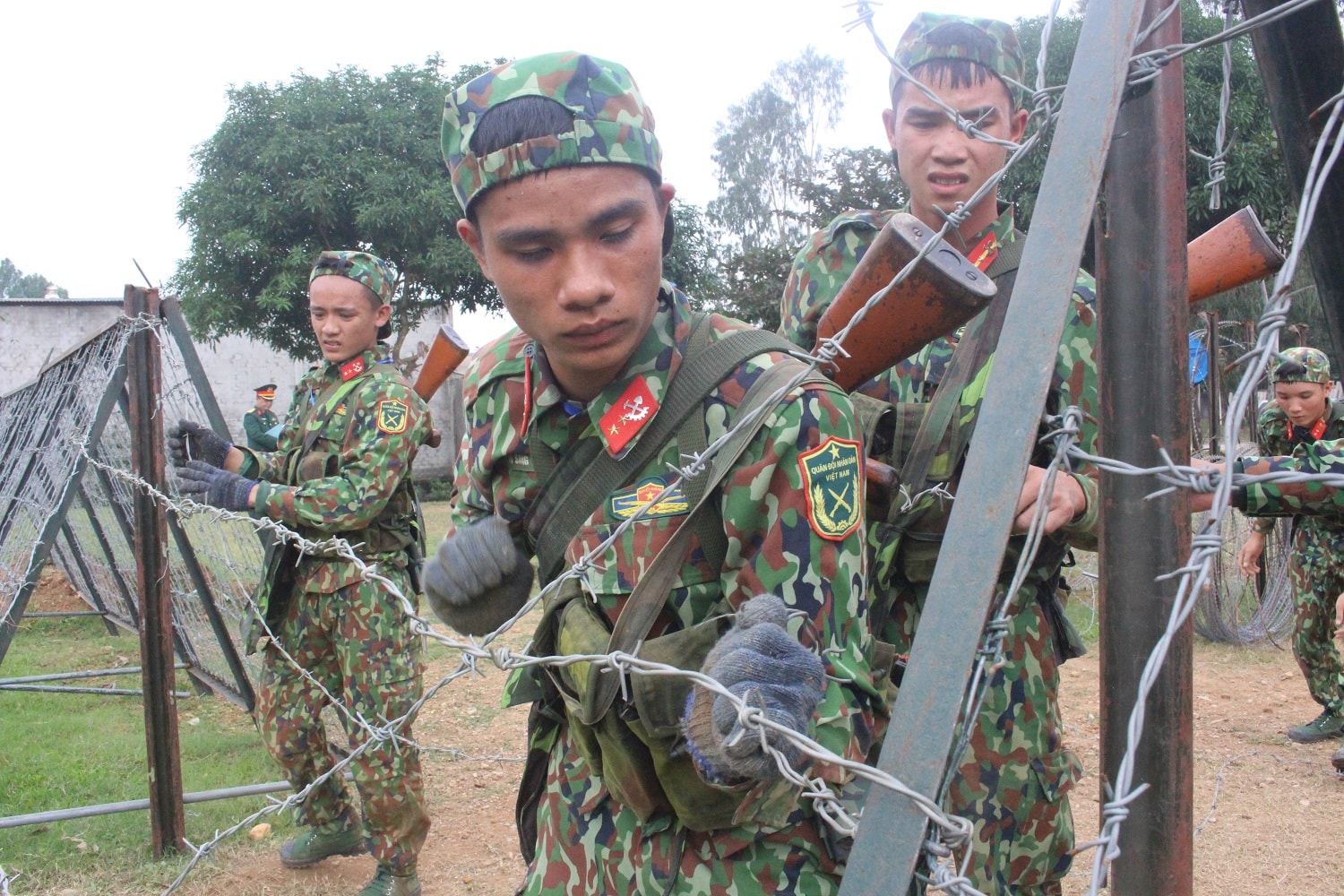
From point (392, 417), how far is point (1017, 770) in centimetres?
257

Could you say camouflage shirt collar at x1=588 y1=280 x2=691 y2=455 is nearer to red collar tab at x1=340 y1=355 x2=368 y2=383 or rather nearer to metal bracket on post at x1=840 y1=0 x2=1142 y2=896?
metal bracket on post at x1=840 y1=0 x2=1142 y2=896

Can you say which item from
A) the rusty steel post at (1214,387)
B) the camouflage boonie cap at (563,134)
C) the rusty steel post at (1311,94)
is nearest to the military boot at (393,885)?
the camouflage boonie cap at (563,134)

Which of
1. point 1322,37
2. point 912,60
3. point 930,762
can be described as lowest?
point 930,762

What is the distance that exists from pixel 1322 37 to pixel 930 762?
3.84 ft

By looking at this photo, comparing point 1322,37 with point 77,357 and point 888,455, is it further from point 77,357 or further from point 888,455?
point 77,357

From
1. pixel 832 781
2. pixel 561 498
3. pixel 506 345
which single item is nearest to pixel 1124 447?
pixel 832 781

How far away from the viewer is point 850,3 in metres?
1.46

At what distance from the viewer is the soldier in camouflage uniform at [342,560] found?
12.1 ft

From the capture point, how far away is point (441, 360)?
4.54 m

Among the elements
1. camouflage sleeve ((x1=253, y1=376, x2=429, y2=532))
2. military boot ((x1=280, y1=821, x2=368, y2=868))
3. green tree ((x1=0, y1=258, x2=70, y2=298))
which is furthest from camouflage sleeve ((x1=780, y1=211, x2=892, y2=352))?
green tree ((x1=0, y1=258, x2=70, y2=298))

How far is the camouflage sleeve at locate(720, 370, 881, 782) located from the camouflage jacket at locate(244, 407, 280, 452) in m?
3.85

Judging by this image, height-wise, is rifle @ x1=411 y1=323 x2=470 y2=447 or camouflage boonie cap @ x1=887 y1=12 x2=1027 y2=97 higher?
camouflage boonie cap @ x1=887 y1=12 x2=1027 y2=97

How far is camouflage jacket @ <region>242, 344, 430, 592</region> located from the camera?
363 centimetres

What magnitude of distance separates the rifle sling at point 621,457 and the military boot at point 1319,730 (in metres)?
5.23
